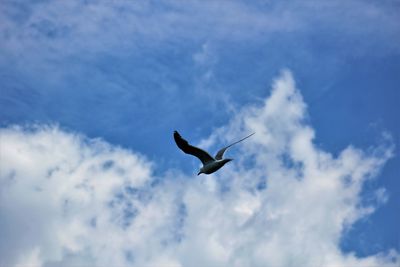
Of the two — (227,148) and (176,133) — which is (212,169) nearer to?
(227,148)

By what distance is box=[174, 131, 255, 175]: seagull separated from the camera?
6875cm

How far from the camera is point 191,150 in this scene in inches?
2773

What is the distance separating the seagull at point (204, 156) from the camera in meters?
68.8

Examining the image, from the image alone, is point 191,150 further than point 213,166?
No

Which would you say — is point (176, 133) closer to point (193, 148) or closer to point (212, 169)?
point (193, 148)

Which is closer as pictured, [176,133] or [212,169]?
[176,133]

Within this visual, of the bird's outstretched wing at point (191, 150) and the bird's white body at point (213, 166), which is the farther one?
the bird's white body at point (213, 166)

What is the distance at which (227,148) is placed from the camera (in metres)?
A: 74.2

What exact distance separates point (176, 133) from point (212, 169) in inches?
319

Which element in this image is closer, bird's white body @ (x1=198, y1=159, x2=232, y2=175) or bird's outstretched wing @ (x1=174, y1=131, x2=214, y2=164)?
bird's outstretched wing @ (x1=174, y1=131, x2=214, y2=164)

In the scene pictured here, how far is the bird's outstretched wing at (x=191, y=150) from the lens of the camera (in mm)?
68438

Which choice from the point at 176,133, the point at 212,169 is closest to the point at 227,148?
the point at 212,169

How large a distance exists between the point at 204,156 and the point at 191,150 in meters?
2.32

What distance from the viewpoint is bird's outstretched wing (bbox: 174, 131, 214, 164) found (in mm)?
68438
